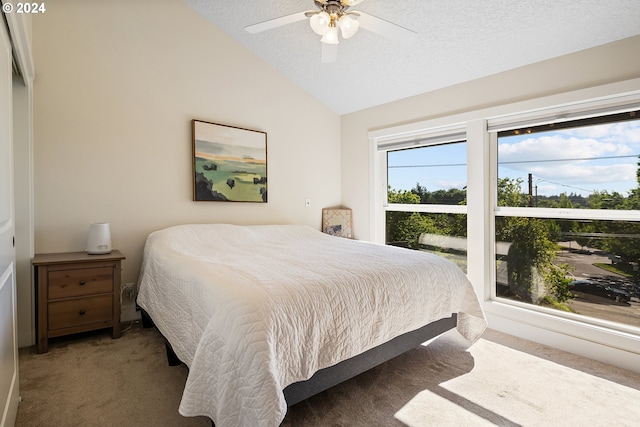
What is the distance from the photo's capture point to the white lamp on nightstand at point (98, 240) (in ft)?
8.30

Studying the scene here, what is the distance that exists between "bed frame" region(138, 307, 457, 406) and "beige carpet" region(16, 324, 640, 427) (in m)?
0.18

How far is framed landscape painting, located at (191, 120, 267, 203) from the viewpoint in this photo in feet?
10.4

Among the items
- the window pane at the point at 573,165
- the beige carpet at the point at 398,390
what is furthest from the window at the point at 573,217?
the beige carpet at the point at 398,390

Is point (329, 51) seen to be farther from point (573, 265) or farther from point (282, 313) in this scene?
point (573, 265)

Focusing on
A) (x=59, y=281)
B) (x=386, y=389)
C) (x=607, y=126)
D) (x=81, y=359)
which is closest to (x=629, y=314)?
(x=607, y=126)

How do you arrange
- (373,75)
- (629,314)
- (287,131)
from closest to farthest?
(629,314)
(373,75)
(287,131)

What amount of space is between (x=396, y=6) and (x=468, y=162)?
1485mm

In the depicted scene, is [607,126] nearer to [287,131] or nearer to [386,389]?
[386,389]

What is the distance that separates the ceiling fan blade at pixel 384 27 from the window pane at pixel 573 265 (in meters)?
1.87

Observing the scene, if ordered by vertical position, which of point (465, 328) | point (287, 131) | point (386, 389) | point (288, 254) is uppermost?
point (287, 131)

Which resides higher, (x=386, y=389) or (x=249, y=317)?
(x=249, y=317)

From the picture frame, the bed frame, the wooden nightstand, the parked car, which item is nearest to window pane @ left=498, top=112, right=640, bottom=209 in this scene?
the parked car

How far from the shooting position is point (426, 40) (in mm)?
2676

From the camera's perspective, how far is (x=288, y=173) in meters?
3.84
